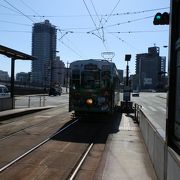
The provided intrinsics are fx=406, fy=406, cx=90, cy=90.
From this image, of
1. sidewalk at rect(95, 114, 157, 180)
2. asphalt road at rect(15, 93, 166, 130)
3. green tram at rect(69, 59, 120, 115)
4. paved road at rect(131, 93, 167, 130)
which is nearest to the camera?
sidewalk at rect(95, 114, 157, 180)

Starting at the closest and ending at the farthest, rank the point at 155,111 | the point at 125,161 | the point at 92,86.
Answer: the point at 125,161, the point at 92,86, the point at 155,111

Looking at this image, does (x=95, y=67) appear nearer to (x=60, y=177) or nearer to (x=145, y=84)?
(x=60, y=177)

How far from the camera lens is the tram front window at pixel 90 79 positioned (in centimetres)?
2255

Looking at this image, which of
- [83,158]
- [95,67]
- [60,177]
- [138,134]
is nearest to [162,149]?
[60,177]

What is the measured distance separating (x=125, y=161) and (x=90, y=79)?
11948 millimetres

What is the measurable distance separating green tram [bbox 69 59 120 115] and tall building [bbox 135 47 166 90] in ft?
230

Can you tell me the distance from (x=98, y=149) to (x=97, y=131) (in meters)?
5.40

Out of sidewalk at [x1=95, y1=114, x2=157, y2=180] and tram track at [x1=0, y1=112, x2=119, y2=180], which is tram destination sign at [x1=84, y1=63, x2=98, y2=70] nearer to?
tram track at [x1=0, y1=112, x2=119, y2=180]

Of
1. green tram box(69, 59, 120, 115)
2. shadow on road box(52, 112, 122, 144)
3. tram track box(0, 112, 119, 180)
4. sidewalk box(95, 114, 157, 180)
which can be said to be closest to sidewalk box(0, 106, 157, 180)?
sidewalk box(95, 114, 157, 180)

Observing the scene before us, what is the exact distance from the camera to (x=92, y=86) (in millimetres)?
22500

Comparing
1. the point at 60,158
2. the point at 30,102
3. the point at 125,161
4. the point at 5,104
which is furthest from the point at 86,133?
the point at 30,102

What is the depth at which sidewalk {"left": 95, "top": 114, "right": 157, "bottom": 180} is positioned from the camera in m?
9.28

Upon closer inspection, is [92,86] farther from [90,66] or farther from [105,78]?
[90,66]

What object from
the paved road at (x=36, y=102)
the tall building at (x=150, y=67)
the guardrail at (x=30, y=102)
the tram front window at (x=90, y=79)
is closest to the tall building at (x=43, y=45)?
the guardrail at (x=30, y=102)
